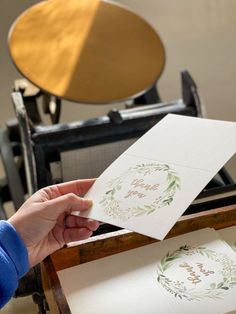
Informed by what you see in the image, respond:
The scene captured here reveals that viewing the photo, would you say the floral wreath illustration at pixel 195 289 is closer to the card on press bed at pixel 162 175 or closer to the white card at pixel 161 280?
the white card at pixel 161 280

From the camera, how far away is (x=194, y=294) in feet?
1.98

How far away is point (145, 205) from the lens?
2.05 ft

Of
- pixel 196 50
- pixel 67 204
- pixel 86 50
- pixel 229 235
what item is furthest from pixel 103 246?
pixel 196 50

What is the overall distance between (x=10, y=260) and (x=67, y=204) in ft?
0.41

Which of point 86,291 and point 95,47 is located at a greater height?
point 95,47

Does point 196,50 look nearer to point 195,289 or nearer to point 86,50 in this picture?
point 86,50

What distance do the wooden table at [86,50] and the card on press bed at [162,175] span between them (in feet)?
1.45

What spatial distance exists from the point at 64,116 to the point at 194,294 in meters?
1.63

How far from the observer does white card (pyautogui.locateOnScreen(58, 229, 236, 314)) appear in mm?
588

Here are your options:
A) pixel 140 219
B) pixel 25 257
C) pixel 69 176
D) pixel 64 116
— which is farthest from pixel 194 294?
pixel 64 116

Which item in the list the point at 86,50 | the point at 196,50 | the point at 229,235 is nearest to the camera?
the point at 229,235

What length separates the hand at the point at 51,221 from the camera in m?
0.67

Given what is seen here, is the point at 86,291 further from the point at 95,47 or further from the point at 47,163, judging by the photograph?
the point at 95,47

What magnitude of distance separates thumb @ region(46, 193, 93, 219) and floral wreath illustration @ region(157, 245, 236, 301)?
156mm
